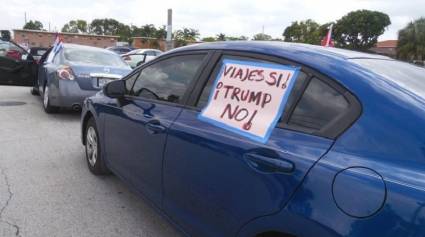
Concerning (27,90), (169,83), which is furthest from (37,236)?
(27,90)

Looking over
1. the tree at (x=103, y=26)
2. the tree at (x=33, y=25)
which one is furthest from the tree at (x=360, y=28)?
the tree at (x=33, y=25)

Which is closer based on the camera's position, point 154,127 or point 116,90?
point 154,127

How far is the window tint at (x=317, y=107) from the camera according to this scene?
2.09m

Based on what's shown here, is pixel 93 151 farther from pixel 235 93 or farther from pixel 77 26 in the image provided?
pixel 77 26

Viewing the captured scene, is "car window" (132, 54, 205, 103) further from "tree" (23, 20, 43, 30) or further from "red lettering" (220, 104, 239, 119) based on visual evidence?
"tree" (23, 20, 43, 30)

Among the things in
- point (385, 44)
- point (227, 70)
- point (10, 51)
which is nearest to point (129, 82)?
point (227, 70)

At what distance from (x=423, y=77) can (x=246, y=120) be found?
3.46ft

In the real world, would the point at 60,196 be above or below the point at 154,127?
below

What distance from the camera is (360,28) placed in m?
81.1

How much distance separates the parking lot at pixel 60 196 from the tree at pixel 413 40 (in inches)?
2128

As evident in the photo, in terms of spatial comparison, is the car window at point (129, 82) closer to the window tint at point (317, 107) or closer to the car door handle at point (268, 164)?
the car door handle at point (268, 164)

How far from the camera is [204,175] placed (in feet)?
8.62

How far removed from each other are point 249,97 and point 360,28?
8499 cm

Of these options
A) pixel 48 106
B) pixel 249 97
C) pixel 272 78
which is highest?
pixel 272 78
